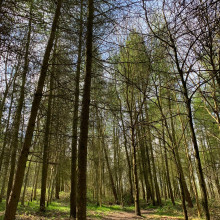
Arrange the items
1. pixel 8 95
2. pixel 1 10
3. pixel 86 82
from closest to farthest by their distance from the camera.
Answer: pixel 1 10 → pixel 86 82 → pixel 8 95

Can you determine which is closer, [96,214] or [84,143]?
[84,143]

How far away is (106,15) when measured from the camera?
4160 mm

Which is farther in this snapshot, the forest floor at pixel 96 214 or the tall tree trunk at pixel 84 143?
the forest floor at pixel 96 214

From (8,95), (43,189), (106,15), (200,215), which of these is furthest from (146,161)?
(106,15)

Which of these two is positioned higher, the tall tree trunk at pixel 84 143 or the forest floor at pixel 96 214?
the tall tree trunk at pixel 84 143

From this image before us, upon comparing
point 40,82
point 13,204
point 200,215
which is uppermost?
point 40,82

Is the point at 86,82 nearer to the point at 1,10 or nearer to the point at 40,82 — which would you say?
Result: the point at 40,82

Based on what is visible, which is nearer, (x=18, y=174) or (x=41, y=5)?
(x=18, y=174)

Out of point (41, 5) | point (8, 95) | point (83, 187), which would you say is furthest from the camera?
point (8, 95)

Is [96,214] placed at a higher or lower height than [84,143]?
lower

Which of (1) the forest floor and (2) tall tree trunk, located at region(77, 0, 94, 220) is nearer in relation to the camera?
(2) tall tree trunk, located at region(77, 0, 94, 220)

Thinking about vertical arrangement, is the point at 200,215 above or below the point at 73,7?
below

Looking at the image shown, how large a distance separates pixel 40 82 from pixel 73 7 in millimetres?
2071

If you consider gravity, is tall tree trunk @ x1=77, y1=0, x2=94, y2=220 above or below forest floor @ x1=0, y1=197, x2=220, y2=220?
above
